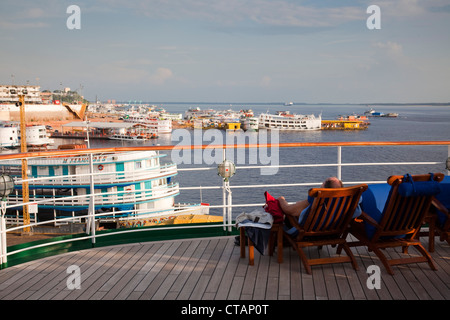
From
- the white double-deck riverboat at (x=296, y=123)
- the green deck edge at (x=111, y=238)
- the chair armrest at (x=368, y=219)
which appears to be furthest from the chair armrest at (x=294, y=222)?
the white double-deck riverboat at (x=296, y=123)

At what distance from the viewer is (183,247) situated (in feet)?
13.4

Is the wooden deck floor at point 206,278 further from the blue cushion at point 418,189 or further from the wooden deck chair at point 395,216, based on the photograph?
the blue cushion at point 418,189

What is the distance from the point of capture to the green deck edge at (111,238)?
3.87 metres

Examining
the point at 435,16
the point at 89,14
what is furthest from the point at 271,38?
the point at 89,14

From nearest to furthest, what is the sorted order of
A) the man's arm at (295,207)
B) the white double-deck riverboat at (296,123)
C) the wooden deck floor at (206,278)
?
the wooden deck floor at (206,278) < the man's arm at (295,207) < the white double-deck riverboat at (296,123)

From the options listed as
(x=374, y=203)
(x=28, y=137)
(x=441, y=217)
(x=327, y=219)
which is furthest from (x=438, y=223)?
(x=28, y=137)

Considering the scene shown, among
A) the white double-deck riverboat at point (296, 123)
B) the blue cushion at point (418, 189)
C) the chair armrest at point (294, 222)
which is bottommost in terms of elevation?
the white double-deck riverboat at point (296, 123)

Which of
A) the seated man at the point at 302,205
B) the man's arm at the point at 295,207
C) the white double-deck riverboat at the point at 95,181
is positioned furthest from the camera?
the white double-deck riverboat at the point at 95,181

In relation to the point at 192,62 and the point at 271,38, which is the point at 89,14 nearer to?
the point at 192,62

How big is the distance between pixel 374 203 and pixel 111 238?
2.57 m

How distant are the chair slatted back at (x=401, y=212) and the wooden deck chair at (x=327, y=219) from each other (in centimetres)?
22

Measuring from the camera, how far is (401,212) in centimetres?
320

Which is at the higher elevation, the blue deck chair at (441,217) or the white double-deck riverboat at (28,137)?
the blue deck chair at (441,217)

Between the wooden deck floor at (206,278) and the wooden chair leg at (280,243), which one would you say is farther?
the wooden chair leg at (280,243)
